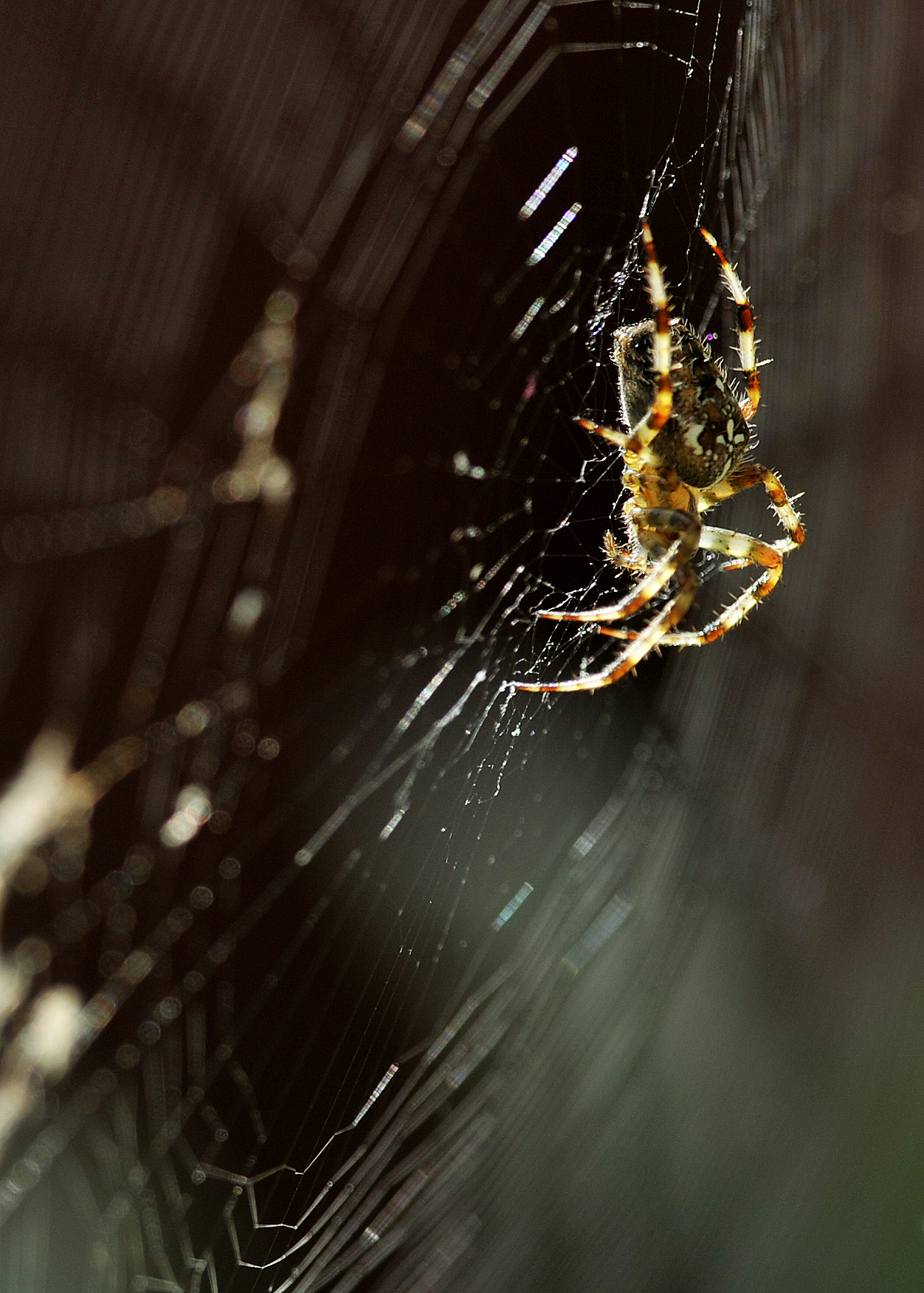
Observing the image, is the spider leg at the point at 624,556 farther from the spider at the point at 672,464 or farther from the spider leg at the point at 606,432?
the spider leg at the point at 606,432

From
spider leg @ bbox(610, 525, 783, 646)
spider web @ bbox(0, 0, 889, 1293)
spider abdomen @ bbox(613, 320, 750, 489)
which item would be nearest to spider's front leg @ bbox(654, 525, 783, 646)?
spider leg @ bbox(610, 525, 783, 646)

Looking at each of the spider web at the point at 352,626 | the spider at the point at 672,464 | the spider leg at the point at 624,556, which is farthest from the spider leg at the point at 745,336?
the spider leg at the point at 624,556

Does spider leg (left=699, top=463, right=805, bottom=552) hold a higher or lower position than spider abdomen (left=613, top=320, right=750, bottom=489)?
lower

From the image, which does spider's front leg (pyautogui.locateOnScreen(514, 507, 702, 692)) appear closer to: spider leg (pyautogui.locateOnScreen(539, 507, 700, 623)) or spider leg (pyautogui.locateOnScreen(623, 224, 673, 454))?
spider leg (pyautogui.locateOnScreen(539, 507, 700, 623))

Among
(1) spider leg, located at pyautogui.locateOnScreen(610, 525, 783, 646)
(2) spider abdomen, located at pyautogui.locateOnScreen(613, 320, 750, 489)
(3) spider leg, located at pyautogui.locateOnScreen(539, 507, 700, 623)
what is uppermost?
(2) spider abdomen, located at pyautogui.locateOnScreen(613, 320, 750, 489)

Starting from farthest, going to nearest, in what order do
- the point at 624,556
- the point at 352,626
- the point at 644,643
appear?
1. the point at 352,626
2. the point at 624,556
3. the point at 644,643

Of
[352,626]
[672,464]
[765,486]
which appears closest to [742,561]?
[765,486]

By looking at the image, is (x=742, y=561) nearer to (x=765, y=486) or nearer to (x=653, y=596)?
(x=765, y=486)
